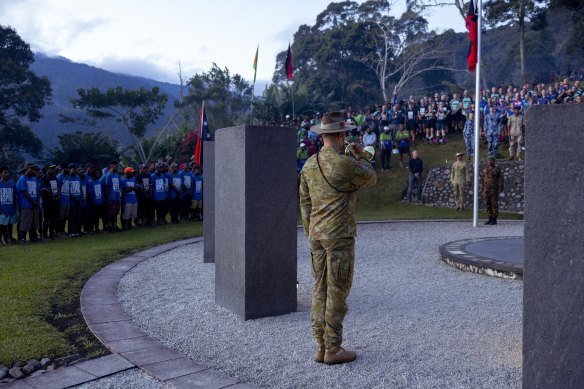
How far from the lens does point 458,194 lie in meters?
18.9

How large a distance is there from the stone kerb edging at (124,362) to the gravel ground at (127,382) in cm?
5

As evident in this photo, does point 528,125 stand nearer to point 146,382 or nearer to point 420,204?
point 146,382

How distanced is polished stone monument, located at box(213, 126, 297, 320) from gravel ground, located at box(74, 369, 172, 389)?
1.82 meters

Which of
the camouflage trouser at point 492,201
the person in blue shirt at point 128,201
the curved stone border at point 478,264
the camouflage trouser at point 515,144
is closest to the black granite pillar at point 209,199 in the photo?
the curved stone border at point 478,264

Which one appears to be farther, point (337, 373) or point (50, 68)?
point (50, 68)

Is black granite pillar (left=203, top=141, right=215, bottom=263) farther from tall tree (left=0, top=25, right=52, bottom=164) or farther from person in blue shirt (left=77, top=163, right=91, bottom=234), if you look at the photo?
tall tree (left=0, top=25, right=52, bottom=164)

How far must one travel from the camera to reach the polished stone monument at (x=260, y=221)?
6.08 meters

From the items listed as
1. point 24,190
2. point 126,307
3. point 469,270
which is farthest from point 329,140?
point 24,190

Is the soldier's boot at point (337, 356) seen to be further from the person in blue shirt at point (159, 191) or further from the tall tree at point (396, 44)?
the tall tree at point (396, 44)

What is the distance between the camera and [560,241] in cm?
336

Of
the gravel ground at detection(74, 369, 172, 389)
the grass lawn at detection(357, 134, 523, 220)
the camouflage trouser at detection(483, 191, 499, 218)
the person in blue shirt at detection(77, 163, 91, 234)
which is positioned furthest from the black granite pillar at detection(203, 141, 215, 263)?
the grass lawn at detection(357, 134, 523, 220)

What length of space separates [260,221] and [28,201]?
8000mm

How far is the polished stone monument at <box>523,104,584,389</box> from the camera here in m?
3.29

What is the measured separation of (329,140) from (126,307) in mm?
3360
